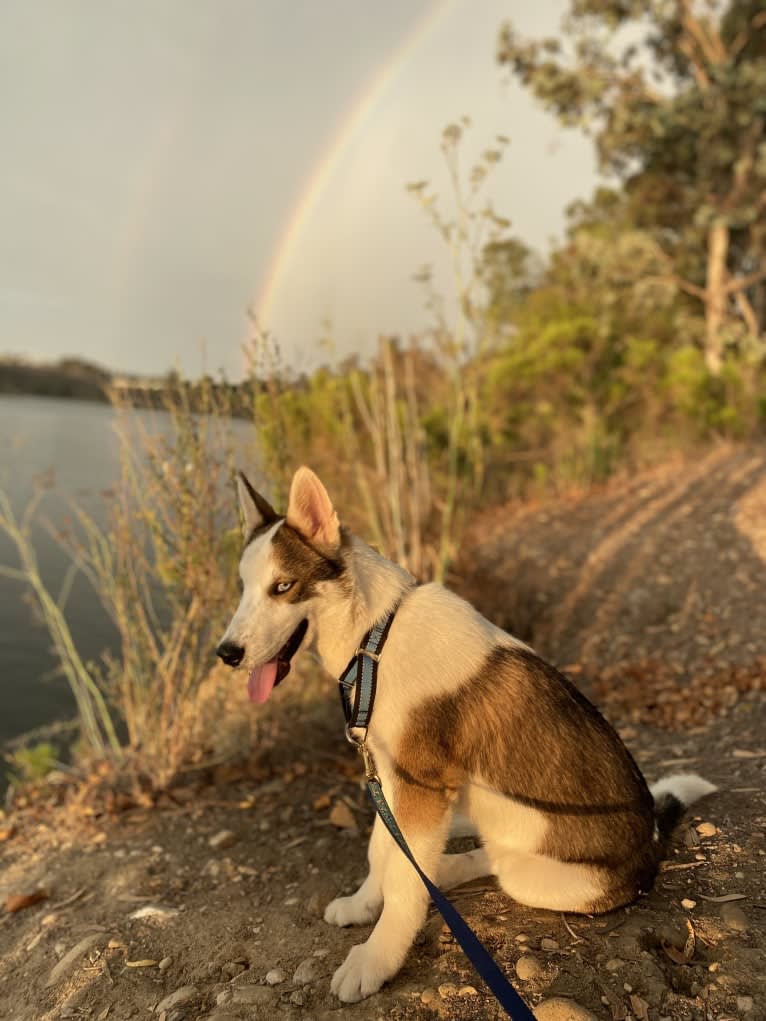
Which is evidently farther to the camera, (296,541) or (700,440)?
(700,440)

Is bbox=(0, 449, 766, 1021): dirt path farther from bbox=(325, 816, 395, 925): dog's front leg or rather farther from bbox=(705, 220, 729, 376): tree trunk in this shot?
bbox=(705, 220, 729, 376): tree trunk

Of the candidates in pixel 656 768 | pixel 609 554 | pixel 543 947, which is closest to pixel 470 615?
pixel 543 947

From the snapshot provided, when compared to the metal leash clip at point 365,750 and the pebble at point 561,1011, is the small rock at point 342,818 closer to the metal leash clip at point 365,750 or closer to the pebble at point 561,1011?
the metal leash clip at point 365,750

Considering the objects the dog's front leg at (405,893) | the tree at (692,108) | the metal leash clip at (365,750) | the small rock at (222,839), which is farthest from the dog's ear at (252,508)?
the tree at (692,108)

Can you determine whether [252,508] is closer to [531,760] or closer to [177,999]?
[531,760]

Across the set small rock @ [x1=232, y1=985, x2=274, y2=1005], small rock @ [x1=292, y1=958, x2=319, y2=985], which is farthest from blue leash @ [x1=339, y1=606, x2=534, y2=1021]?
small rock @ [x1=232, y1=985, x2=274, y2=1005]

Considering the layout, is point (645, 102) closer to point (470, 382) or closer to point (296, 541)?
point (470, 382)

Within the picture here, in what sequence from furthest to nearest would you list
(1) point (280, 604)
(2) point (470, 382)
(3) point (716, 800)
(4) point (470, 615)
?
(2) point (470, 382)
(3) point (716, 800)
(4) point (470, 615)
(1) point (280, 604)

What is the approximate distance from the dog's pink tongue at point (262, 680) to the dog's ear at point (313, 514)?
49 cm

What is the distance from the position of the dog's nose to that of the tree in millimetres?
17667

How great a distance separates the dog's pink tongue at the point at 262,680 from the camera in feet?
8.13

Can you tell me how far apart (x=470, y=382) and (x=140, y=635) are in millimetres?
4521

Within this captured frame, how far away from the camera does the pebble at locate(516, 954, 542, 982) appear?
2.38m

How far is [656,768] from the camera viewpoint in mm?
4223
